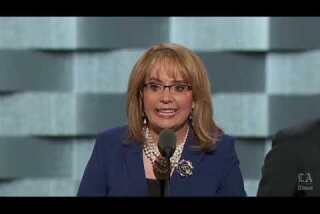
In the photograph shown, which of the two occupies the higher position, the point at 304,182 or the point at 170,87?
the point at 170,87

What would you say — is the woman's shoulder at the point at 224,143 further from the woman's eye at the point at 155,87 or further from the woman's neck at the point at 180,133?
the woman's eye at the point at 155,87

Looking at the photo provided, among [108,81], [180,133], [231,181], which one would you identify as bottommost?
[231,181]

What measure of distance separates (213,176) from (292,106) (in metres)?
0.60

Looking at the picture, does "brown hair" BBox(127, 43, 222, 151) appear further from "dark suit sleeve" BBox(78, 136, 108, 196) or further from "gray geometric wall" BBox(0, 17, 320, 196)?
"gray geometric wall" BBox(0, 17, 320, 196)

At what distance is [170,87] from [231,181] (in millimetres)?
287

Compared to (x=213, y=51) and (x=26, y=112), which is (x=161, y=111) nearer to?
(x=213, y=51)

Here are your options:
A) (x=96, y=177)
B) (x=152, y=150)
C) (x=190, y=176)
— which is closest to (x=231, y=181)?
(x=190, y=176)

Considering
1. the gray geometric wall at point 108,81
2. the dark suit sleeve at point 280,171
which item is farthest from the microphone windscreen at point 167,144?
the gray geometric wall at point 108,81

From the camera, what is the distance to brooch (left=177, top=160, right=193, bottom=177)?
160 cm

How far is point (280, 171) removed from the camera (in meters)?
1.38

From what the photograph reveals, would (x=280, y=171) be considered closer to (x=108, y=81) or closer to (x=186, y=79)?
(x=186, y=79)

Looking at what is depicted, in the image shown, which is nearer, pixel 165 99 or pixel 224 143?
pixel 165 99

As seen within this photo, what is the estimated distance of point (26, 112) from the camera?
2131mm
